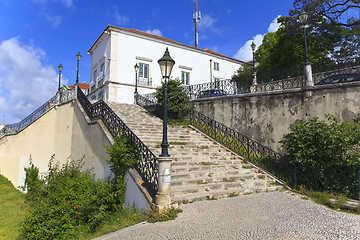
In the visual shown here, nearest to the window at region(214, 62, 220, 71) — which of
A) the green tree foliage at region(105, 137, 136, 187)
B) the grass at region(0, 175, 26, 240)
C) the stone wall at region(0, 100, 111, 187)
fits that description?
the stone wall at region(0, 100, 111, 187)

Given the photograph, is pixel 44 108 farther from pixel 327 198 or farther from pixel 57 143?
pixel 327 198

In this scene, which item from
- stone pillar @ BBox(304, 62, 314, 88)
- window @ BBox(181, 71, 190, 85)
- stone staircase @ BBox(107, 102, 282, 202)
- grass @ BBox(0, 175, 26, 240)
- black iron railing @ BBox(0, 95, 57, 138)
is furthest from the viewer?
window @ BBox(181, 71, 190, 85)

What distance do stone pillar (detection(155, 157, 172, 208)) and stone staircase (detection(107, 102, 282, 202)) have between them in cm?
59

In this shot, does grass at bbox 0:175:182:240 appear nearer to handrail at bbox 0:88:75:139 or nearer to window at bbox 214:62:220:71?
handrail at bbox 0:88:75:139

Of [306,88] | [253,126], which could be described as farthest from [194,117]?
[306,88]

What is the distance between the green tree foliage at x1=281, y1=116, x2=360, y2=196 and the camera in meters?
6.49

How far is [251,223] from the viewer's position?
15.0 ft

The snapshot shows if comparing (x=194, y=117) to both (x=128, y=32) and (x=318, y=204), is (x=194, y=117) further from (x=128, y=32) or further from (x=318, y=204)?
(x=128, y=32)

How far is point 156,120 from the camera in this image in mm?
13539

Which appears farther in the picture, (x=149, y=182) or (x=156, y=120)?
(x=156, y=120)

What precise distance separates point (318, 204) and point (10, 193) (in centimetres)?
1805

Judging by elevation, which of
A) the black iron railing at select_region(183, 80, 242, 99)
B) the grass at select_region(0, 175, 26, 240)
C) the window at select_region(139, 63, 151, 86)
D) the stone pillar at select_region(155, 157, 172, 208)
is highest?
the window at select_region(139, 63, 151, 86)

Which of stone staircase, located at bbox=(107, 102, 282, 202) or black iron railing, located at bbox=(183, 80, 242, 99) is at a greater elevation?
black iron railing, located at bbox=(183, 80, 242, 99)

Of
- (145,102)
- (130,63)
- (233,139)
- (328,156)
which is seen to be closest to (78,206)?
(328,156)
